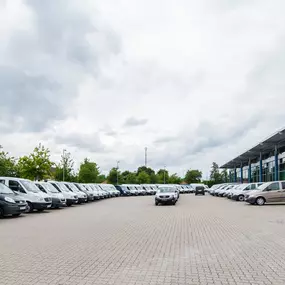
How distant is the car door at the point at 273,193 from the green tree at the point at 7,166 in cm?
2509

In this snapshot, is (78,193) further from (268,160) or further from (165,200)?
(268,160)

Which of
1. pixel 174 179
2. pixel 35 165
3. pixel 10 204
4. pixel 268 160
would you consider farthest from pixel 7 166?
pixel 174 179

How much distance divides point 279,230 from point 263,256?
15.4ft

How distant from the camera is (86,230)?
1246 cm

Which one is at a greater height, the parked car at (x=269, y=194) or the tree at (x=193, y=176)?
the tree at (x=193, y=176)

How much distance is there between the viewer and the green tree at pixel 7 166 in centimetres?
3769

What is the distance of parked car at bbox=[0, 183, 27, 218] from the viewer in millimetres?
16641

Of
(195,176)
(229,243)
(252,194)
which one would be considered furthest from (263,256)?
(195,176)

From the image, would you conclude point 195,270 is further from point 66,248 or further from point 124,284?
point 66,248

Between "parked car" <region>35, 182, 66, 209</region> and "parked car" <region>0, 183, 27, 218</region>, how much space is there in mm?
5345

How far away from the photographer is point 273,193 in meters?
25.9

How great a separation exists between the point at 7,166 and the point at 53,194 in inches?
674

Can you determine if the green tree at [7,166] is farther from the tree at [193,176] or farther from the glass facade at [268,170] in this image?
the tree at [193,176]

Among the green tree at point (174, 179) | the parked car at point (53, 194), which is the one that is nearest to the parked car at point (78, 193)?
the parked car at point (53, 194)
